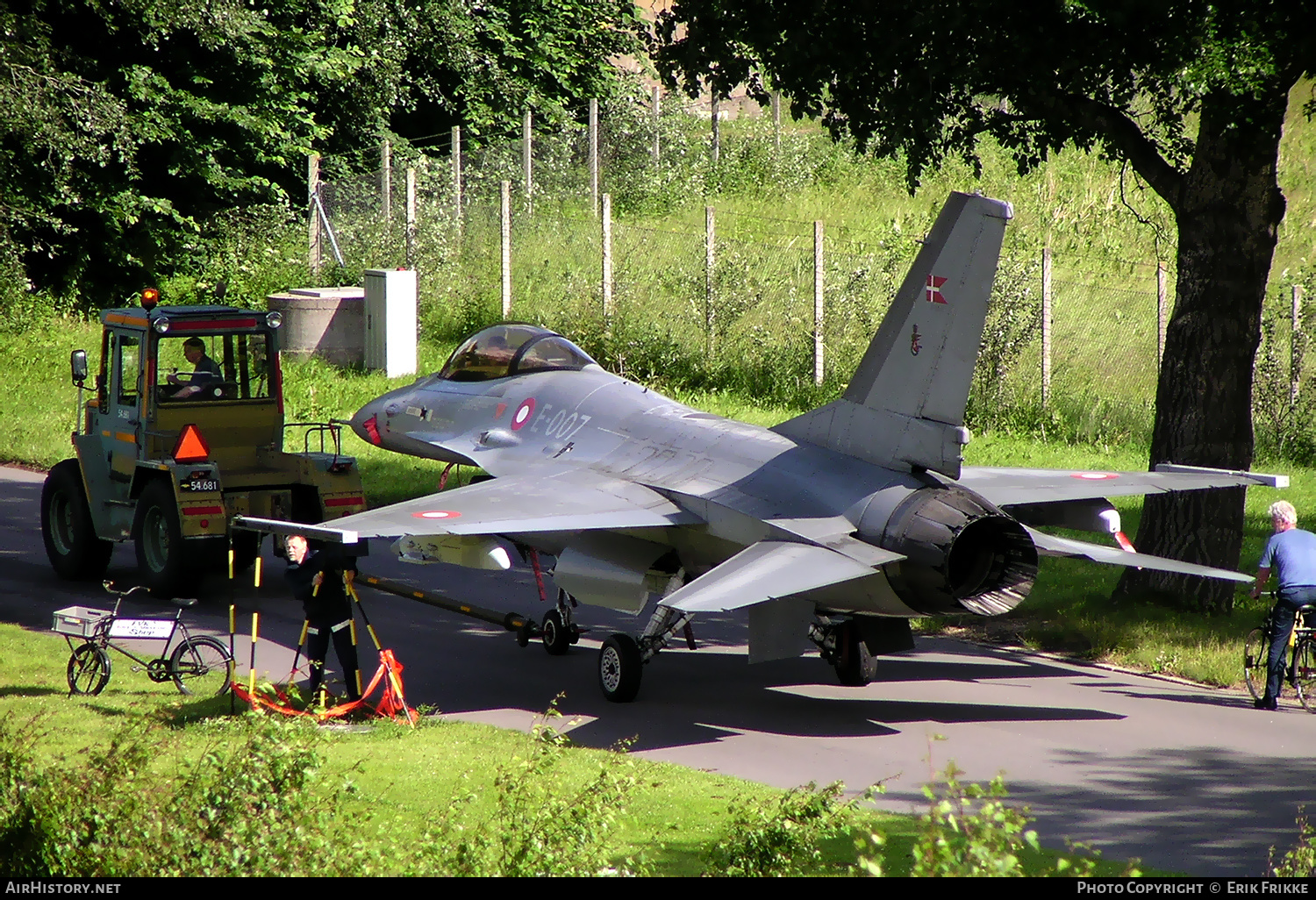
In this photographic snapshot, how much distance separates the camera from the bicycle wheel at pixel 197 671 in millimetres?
11414

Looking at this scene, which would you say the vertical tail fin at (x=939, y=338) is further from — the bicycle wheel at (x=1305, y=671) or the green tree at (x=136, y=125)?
the green tree at (x=136, y=125)

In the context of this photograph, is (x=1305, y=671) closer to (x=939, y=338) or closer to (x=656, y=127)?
(x=939, y=338)

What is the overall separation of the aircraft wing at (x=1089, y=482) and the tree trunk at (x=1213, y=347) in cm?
154

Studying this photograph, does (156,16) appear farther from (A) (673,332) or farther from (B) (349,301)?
(A) (673,332)

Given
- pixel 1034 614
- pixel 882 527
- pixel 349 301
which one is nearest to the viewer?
pixel 882 527

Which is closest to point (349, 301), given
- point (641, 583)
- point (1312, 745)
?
point (641, 583)

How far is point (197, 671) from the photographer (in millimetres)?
11617

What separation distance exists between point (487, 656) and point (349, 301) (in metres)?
16.2

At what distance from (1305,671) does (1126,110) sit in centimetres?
653

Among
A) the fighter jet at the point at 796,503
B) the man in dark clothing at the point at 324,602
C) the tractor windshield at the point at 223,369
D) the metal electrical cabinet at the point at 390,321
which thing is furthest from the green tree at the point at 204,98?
the man in dark clothing at the point at 324,602

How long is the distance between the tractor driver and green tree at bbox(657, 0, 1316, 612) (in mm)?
6109

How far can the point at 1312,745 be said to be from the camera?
34.9 feet

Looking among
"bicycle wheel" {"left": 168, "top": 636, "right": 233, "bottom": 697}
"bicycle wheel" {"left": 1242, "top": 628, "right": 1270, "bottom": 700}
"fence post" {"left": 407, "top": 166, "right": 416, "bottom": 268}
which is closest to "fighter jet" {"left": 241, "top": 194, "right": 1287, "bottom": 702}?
"bicycle wheel" {"left": 1242, "top": 628, "right": 1270, "bottom": 700}

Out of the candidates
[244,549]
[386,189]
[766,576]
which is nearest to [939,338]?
A: [766,576]
